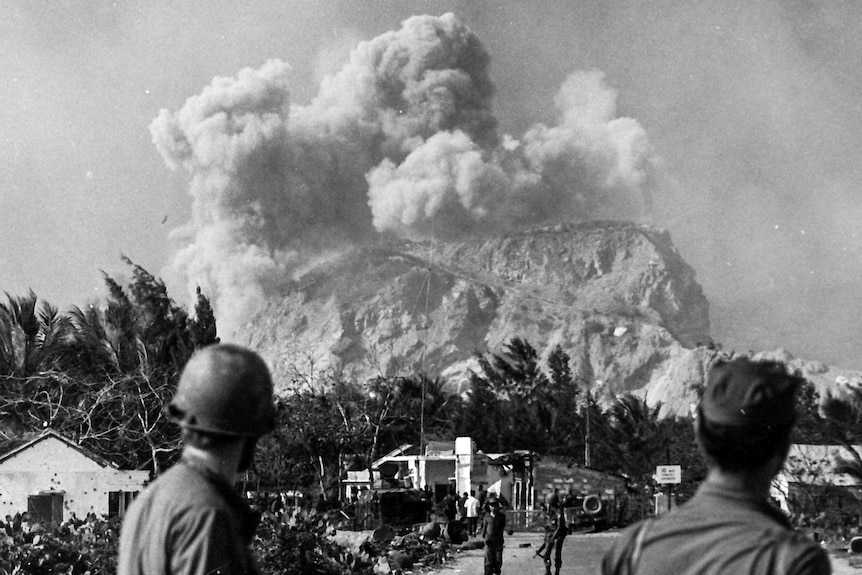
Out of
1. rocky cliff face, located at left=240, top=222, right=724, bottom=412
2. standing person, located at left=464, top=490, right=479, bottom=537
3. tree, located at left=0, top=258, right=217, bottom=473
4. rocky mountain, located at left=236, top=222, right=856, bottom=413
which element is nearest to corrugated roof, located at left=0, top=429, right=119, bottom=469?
tree, located at left=0, top=258, right=217, bottom=473

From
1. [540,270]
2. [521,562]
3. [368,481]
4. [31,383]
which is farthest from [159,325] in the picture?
[540,270]

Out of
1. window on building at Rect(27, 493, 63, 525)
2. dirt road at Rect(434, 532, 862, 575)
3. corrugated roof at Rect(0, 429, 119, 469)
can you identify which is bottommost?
dirt road at Rect(434, 532, 862, 575)

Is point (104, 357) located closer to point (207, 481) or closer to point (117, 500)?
point (117, 500)

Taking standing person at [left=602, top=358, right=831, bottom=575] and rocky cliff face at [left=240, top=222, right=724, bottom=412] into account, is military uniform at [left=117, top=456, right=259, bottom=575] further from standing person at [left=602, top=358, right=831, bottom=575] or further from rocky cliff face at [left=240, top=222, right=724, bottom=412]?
rocky cliff face at [left=240, top=222, right=724, bottom=412]

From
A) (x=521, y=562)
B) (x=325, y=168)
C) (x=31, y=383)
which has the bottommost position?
(x=521, y=562)

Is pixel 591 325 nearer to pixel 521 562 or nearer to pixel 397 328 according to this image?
pixel 397 328

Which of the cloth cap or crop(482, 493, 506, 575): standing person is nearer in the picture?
the cloth cap
